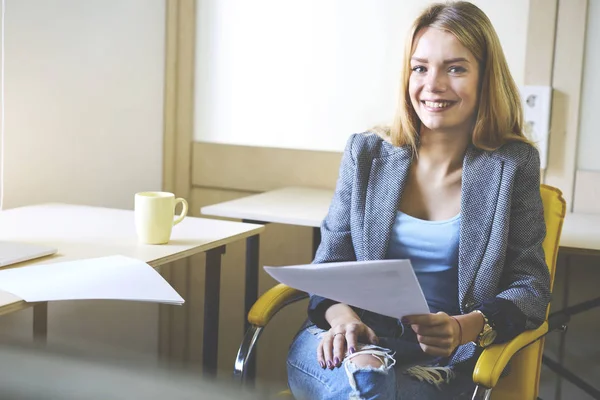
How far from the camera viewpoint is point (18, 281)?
1.21m

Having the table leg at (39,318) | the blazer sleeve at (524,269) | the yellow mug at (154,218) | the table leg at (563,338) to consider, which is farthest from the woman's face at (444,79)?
the table leg at (39,318)

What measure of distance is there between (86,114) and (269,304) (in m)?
1.06

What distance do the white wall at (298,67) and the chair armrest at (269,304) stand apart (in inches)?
38.3

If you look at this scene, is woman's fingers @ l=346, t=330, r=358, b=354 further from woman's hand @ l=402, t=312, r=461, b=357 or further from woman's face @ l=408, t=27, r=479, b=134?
woman's face @ l=408, t=27, r=479, b=134

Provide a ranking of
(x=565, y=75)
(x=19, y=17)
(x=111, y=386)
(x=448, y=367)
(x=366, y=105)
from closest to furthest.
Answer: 1. (x=111, y=386)
2. (x=448, y=367)
3. (x=19, y=17)
4. (x=565, y=75)
5. (x=366, y=105)

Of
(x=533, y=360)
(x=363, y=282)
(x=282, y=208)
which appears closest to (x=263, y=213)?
(x=282, y=208)

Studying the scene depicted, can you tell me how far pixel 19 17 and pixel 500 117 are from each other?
4.13 feet

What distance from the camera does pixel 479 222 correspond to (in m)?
1.47

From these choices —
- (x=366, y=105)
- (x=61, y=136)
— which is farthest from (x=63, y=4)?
(x=366, y=105)

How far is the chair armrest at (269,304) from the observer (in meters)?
1.51

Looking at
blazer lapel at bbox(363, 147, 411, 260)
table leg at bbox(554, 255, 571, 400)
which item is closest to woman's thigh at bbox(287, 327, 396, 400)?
blazer lapel at bbox(363, 147, 411, 260)

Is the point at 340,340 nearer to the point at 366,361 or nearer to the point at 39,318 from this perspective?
the point at 366,361

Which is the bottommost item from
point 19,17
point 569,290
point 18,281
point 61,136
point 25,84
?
point 569,290

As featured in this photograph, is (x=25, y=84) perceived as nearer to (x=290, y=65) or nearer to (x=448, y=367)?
(x=290, y=65)
